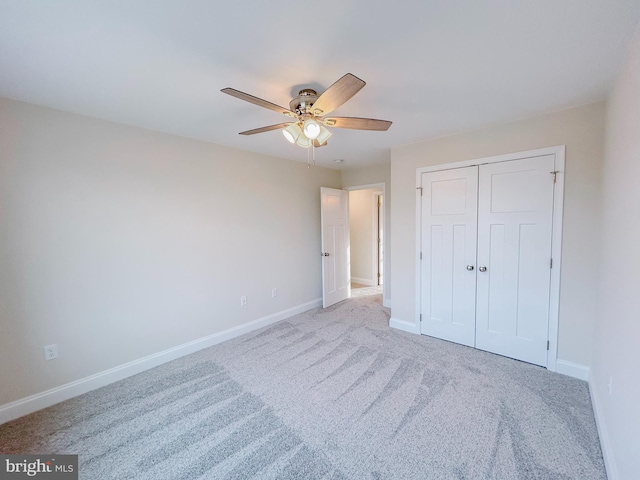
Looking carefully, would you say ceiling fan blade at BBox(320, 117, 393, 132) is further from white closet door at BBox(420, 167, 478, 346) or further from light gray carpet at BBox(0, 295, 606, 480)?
light gray carpet at BBox(0, 295, 606, 480)

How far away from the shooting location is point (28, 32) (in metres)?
1.32

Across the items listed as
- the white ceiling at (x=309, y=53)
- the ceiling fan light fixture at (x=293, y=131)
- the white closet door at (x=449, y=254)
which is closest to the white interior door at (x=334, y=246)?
the white closet door at (x=449, y=254)

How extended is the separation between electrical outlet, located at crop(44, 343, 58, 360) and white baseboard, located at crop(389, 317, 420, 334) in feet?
11.4

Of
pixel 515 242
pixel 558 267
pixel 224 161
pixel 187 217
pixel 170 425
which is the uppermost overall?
pixel 224 161

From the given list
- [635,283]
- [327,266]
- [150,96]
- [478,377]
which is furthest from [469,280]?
[150,96]

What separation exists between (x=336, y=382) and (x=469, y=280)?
1.83 m

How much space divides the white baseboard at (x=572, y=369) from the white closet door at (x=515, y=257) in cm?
12

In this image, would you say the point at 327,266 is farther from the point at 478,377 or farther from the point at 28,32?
the point at 28,32

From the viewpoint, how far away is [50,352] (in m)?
2.19

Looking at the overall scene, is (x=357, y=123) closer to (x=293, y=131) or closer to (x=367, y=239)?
(x=293, y=131)

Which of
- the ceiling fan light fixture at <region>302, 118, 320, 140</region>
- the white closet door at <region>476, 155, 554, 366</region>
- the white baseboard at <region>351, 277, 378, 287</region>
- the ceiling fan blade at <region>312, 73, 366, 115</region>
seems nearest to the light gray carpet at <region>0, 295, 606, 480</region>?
the white closet door at <region>476, 155, 554, 366</region>

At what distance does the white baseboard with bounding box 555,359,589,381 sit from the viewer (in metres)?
2.35

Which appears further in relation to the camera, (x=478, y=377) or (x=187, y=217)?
(x=187, y=217)

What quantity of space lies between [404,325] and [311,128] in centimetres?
280
